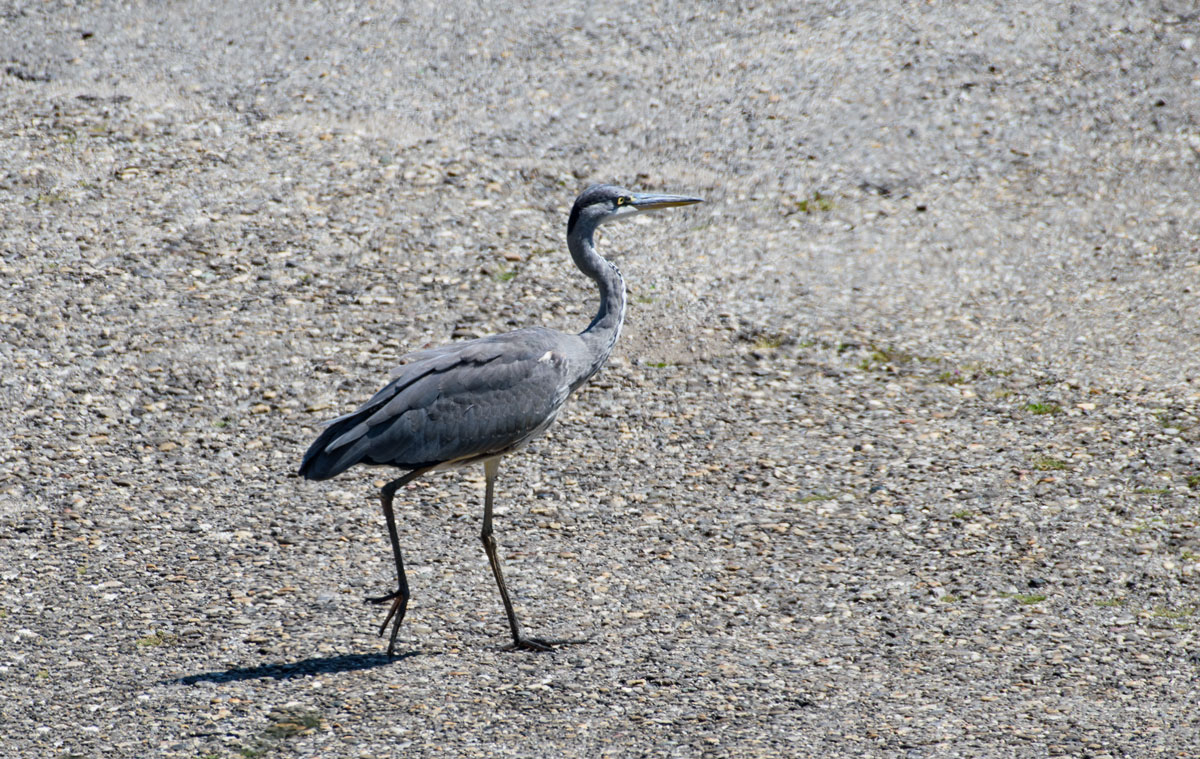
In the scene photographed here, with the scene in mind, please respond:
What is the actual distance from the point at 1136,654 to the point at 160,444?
6024 millimetres

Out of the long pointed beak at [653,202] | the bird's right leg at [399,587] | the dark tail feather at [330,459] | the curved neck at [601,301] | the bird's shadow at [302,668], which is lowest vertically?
the bird's shadow at [302,668]

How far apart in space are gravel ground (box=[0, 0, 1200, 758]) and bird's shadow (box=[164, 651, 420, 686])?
0.08 ft

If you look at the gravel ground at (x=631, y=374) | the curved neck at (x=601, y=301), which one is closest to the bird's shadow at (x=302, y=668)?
the gravel ground at (x=631, y=374)

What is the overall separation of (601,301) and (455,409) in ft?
3.88

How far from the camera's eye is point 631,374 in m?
9.05

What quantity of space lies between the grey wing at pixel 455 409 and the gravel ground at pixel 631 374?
94cm

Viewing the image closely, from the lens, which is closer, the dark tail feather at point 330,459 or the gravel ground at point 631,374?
the gravel ground at point 631,374

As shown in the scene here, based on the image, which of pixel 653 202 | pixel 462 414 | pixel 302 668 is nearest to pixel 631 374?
pixel 653 202

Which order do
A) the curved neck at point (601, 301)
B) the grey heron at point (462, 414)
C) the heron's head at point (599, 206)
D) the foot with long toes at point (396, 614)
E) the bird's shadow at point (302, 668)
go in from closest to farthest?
the bird's shadow at point (302, 668)
the foot with long toes at point (396, 614)
the grey heron at point (462, 414)
the curved neck at point (601, 301)
the heron's head at point (599, 206)

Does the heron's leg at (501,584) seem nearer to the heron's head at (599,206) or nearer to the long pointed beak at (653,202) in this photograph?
the heron's head at (599,206)

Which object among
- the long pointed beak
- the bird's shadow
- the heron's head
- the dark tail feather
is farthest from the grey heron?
the long pointed beak

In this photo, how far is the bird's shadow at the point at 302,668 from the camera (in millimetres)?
5820

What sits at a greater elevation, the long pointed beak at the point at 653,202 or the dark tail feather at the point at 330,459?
the long pointed beak at the point at 653,202

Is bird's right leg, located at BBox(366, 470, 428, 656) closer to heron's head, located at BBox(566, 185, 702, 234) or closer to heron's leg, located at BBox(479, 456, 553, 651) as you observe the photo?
heron's leg, located at BBox(479, 456, 553, 651)
